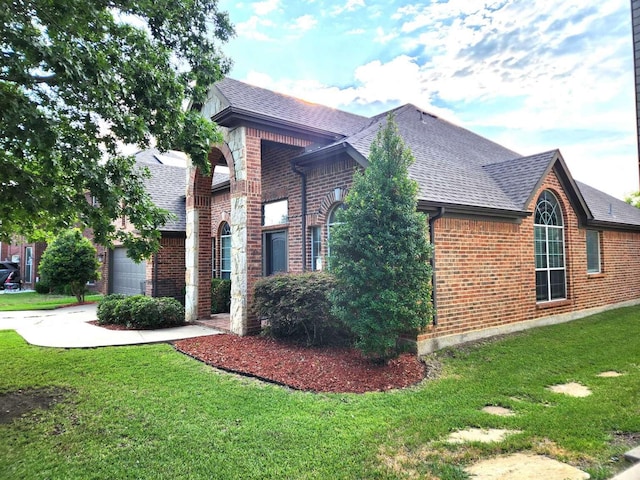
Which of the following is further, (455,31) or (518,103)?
(518,103)

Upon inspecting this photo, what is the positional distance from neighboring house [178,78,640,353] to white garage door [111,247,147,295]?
6554 millimetres

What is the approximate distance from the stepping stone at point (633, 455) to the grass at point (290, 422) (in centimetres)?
8

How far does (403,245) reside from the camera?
6.18 meters

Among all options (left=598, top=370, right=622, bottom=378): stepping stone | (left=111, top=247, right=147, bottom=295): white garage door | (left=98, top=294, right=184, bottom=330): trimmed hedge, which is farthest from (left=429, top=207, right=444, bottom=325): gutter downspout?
→ (left=111, top=247, right=147, bottom=295): white garage door

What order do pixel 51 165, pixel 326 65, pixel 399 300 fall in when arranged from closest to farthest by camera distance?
pixel 51 165 → pixel 399 300 → pixel 326 65

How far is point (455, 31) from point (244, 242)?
24.6ft

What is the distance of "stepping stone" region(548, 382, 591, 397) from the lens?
17.1 ft

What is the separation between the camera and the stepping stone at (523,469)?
313cm

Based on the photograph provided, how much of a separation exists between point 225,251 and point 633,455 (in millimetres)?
13377

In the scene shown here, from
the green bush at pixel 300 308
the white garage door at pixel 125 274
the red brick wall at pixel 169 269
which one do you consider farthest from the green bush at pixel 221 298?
the white garage door at pixel 125 274

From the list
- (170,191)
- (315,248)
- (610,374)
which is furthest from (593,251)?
(170,191)

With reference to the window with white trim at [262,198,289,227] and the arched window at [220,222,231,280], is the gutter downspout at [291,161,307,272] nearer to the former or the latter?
the window with white trim at [262,198,289,227]

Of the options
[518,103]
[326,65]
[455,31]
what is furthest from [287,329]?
[518,103]

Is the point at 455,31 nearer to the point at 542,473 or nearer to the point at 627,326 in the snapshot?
the point at 627,326
